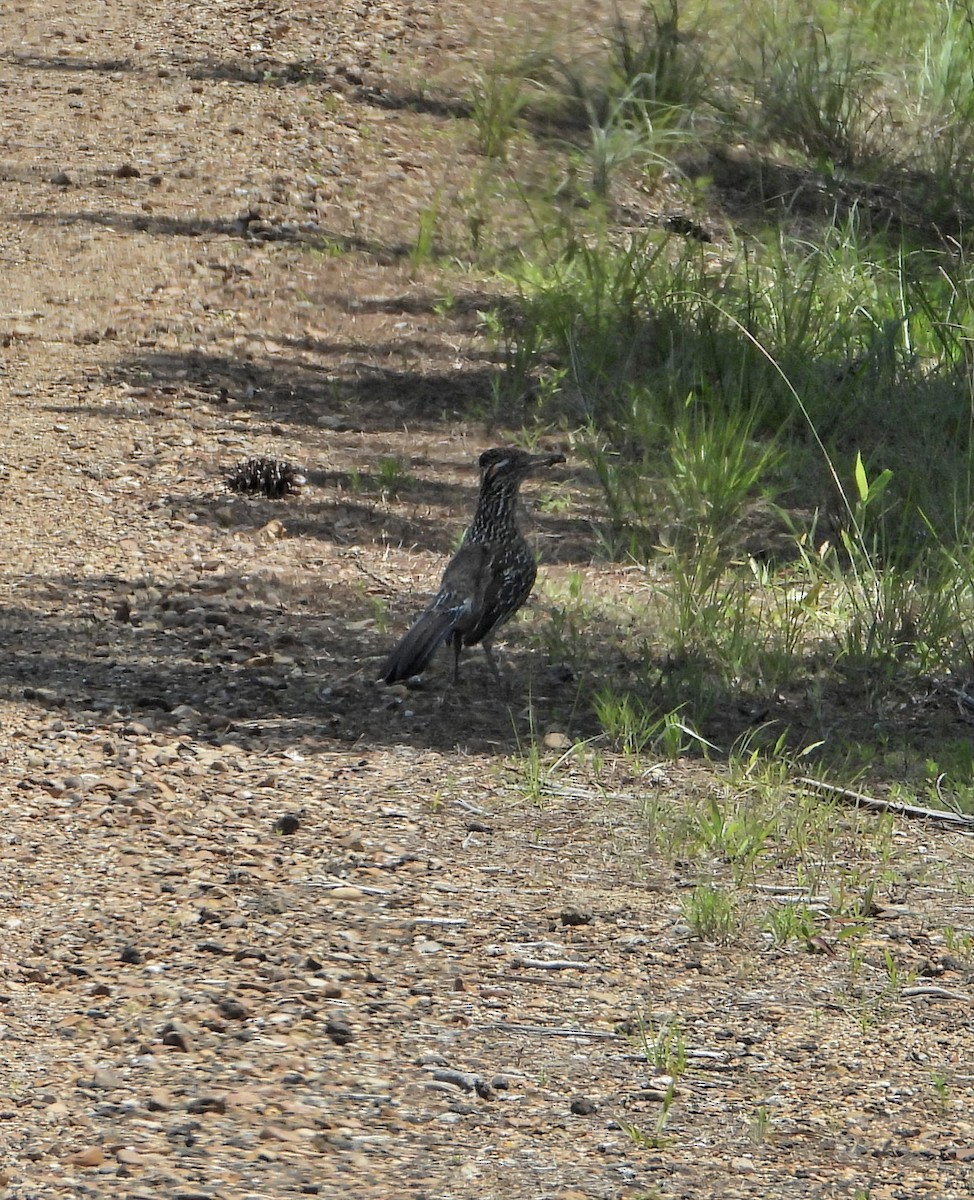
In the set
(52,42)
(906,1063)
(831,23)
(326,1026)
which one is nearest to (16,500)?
(326,1026)

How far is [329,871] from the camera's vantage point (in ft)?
16.5

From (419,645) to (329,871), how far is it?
1.20 metres

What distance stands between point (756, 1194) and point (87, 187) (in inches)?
392

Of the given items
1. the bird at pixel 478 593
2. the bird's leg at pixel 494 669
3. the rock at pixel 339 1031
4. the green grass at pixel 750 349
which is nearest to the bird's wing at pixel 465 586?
the bird at pixel 478 593

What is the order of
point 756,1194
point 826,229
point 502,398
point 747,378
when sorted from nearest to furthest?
point 756,1194
point 747,378
point 502,398
point 826,229

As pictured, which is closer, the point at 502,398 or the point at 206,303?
the point at 502,398

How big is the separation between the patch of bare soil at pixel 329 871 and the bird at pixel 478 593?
242 millimetres

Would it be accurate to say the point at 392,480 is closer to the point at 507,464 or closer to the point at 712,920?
the point at 507,464

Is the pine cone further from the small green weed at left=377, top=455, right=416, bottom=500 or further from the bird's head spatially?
the bird's head

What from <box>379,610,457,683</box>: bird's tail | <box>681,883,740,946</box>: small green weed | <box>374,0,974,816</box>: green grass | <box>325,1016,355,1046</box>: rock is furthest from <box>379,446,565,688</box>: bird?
<box>325,1016,355,1046</box>: rock

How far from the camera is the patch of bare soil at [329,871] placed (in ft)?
12.3

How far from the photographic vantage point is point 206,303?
10.6 meters

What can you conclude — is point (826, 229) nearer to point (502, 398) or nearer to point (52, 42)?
point (502, 398)

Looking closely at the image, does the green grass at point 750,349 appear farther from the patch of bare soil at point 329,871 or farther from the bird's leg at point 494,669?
the patch of bare soil at point 329,871
